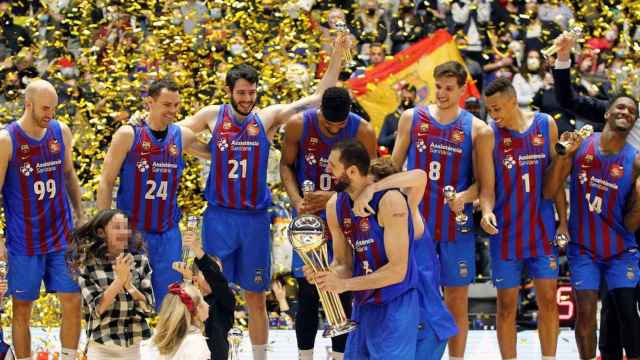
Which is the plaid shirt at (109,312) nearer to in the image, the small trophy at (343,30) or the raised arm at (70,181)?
the raised arm at (70,181)

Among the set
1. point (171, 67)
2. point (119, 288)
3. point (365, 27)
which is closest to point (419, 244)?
point (119, 288)

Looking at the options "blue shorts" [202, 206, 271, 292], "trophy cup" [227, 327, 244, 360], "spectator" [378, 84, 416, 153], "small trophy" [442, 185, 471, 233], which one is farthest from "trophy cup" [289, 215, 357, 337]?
"spectator" [378, 84, 416, 153]

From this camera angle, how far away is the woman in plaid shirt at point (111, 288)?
706cm

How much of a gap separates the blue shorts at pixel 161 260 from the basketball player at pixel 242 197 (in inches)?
12.8

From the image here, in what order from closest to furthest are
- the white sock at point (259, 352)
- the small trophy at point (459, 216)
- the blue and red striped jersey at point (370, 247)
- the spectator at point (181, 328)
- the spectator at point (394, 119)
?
the spectator at point (181, 328) → the blue and red striped jersey at point (370, 247) → the small trophy at point (459, 216) → the white sock at point (259, 352) → the spectator at point (394, 119)

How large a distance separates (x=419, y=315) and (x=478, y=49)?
22.9 feet

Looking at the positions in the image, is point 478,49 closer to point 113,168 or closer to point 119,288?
point 113,168

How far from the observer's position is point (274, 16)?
1181 cm

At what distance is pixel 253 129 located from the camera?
8.80 m

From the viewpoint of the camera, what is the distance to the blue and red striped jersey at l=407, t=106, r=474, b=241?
8.48 metres

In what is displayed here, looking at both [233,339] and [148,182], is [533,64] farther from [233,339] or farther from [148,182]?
[233,339]

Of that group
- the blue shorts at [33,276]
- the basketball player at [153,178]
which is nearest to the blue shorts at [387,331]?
the basketball player at [153,178]

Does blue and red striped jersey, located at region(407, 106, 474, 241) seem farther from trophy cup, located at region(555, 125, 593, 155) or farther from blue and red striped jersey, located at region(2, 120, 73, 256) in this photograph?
blue and red striped jersey, located at region(2, 120, 73, 256)

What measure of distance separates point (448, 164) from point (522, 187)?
52 centimetres
